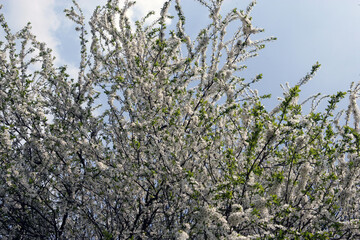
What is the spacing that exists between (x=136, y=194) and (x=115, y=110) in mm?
1876

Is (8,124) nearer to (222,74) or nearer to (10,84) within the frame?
(10,84)

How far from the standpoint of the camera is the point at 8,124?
721 centimetres

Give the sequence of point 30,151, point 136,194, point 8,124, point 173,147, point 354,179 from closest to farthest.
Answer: point 354,179
point 173,147
point 136,194
point 8,124
point 30,151

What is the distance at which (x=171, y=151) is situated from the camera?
18.4 feet

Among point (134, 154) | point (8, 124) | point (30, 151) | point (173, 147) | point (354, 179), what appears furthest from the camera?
point (30, 151)

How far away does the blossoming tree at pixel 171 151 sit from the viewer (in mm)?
4961

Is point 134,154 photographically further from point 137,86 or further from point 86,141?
point 137,86

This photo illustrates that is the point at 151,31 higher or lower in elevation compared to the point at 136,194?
higher

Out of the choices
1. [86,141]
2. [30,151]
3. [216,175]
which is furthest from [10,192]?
[216,175]

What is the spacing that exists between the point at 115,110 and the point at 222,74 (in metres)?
2.37

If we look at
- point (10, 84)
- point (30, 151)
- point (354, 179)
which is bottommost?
point (354, 179)

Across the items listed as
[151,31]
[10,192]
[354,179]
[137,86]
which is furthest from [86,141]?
[354,179]

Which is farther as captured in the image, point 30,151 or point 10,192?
point 30,151

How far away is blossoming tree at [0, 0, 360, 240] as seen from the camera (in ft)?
16.3
